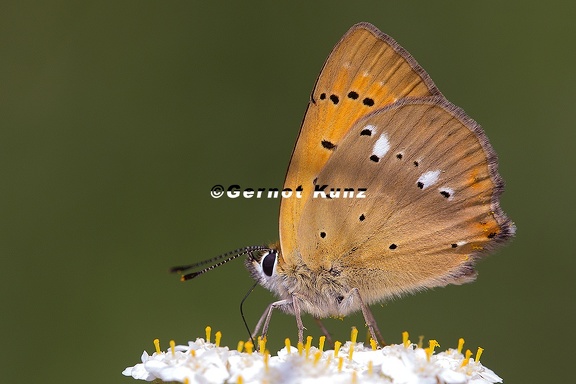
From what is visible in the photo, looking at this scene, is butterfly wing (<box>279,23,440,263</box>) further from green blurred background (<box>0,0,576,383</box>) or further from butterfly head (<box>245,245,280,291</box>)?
green blurred background (<box>0,0,576,383</box>)

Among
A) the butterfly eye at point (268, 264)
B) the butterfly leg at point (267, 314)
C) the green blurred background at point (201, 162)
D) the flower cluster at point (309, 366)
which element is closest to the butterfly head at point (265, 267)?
the butterfly eye at point (268, 264)

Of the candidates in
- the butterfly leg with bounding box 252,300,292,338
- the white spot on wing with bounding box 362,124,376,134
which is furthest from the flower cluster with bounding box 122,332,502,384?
the white spot on wing with bounding box 362,124,376,134

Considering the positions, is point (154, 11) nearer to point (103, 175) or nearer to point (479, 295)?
point (103, 175)

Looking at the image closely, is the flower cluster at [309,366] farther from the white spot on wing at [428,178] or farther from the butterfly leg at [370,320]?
the white spot on wing at [428,178]

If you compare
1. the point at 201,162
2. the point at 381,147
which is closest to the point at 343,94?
the point at 381,147

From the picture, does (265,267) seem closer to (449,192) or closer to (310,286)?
(310,286)

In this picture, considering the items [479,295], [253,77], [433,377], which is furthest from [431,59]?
[433,377]

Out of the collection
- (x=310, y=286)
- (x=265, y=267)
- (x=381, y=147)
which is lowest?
(x=310, y=286)
